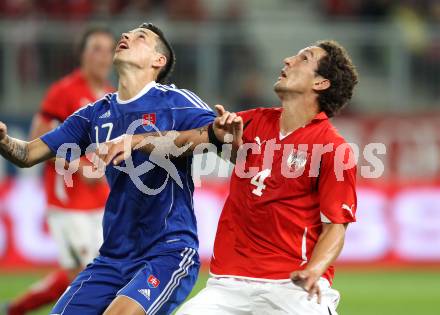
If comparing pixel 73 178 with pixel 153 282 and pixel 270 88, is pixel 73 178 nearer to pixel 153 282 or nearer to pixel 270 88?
pixel 153 282

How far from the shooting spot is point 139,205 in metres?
5.97

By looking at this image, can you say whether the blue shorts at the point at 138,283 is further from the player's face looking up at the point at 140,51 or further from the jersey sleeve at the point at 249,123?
the player's face looking up at the point at 140,51

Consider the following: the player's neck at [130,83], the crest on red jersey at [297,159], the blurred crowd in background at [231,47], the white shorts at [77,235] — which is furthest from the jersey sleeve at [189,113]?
the blurred crowd in background at [231,47]

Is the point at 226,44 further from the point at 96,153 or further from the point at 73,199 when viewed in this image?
the point at 96,153

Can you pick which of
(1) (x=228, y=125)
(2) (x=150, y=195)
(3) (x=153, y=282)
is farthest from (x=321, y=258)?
(2) (x=150, y=195)

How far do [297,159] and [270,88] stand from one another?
9.95 metres

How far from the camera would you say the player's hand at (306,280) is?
5.15 m

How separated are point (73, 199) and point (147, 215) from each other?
9.72 ft

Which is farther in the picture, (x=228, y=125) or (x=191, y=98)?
(x=191, y=98)

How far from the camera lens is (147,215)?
19.5ft

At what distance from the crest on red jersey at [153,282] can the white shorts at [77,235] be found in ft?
9.69

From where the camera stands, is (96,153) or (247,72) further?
(247,72)

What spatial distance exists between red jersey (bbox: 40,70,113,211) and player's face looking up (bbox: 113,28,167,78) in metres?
2.42

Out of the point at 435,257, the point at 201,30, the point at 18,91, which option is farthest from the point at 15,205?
the point at 435,257
